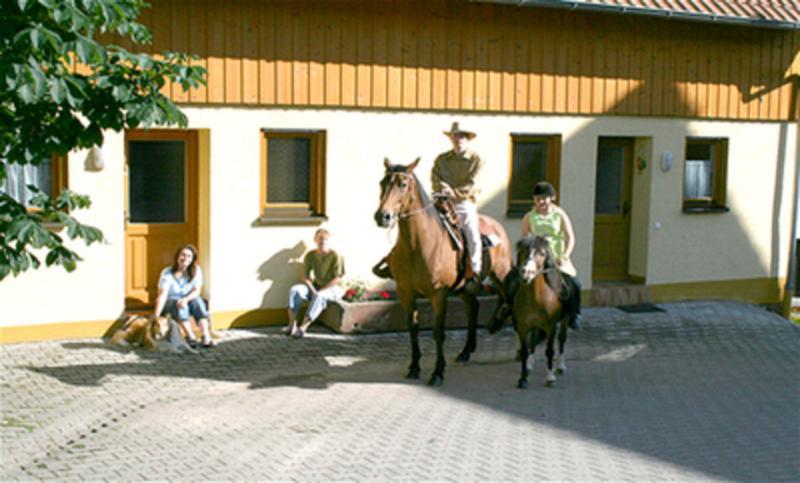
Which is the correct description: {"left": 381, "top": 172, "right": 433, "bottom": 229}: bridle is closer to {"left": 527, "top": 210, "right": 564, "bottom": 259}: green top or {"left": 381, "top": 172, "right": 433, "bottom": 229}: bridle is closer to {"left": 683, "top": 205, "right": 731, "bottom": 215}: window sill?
{"left": 527, "top": 210, "right": 564, "bottom": 259}: green top

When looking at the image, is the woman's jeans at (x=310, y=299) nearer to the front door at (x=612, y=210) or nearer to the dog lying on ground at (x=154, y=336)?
the dog lying on ground at (x=154, y=336)

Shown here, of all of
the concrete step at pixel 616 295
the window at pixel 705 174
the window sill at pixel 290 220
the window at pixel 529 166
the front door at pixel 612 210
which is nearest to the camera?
the window sill at pixel 290 220

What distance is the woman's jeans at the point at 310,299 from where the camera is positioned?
41.5 ft

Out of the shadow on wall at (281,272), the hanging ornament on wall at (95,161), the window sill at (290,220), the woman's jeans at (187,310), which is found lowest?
the woman's jeans at (187,310)

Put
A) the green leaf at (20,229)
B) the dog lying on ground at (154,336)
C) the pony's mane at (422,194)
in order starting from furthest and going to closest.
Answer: the dog lying on ground at (154,336) < the pony's mane at (422,194) < the green leaf at (20,229)

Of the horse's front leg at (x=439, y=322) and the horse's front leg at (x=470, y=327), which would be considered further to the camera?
the horse's front leg at (x=470, y=327)

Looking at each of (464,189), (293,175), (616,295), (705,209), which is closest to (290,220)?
(293,175)

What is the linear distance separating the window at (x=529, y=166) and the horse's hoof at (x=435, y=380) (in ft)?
15.6

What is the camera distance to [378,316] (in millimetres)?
12852

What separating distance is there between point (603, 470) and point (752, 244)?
34.6ft

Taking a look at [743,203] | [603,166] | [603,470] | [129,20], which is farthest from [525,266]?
[743,203]

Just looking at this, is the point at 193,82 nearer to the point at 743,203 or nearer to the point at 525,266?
the point at 525,266

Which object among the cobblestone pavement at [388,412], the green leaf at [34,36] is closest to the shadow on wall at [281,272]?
the cobblestone pavement at [388,412]

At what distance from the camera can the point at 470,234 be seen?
36.5ft
